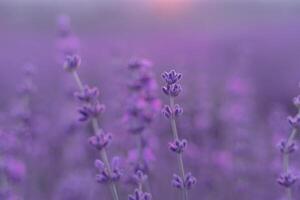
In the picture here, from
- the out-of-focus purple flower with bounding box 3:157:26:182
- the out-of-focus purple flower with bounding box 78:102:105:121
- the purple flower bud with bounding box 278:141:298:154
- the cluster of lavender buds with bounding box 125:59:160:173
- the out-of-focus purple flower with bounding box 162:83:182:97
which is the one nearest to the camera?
the out-of-focus purple flower with bounding box 162:83:182:97

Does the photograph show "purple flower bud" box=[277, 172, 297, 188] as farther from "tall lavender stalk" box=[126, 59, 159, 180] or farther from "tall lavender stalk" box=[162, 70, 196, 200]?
"tall lavender stalk" box=[126, 59, 159, 180]

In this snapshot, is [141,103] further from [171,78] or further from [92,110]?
[171,78]

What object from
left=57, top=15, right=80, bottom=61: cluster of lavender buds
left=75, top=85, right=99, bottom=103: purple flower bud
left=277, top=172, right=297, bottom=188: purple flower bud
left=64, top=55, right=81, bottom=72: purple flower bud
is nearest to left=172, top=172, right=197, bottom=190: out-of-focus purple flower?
left=277, top=172, right=297, bottom=188: purple flower bud

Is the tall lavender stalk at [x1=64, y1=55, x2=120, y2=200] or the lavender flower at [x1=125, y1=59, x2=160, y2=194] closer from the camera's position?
the tall lavender stalk at [x1=64, y1=55, x2=120, y2=200]

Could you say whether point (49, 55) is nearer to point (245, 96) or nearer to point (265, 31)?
point (265, 31)

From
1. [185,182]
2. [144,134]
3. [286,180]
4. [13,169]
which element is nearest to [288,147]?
[286,180]

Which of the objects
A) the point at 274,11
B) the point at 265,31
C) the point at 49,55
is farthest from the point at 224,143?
the point at 274,11

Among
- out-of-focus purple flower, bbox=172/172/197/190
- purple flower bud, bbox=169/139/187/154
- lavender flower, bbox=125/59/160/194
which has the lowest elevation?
out-of-focus purple flower, bbox=172/172/197/190
